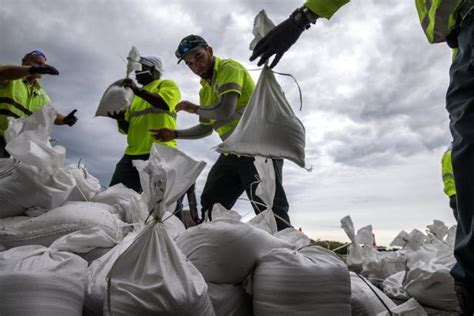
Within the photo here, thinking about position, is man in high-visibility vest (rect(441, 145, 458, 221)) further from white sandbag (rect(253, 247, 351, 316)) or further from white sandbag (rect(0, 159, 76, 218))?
white sandbag (rect(0, 159, 76, 218))

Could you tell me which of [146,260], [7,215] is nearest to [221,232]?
[146,260]

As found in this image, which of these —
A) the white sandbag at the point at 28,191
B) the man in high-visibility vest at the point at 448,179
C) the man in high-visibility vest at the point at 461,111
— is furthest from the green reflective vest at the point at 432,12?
the man in high-visibility vest at the point at 448,179

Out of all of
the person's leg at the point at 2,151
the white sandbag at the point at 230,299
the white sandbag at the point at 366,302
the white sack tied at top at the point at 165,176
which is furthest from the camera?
the person's leg at the point at 2,151

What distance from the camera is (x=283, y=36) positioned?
1.40 meters

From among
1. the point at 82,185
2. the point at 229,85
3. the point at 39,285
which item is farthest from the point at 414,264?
the point at 39,285

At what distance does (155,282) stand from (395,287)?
5.67 ft

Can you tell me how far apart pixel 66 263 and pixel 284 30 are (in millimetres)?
1004

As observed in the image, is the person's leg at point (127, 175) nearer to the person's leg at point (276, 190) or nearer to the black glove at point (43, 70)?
the black glove at point (43, 70)

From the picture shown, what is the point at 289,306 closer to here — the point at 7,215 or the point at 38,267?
the point at 38,267

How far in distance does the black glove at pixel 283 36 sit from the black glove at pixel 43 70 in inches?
80.6

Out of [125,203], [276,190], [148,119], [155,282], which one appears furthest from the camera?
[148,119]

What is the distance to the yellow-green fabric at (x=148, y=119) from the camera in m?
3.15

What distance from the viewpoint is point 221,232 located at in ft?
4.48

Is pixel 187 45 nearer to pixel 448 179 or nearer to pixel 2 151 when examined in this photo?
pixel 2 151
